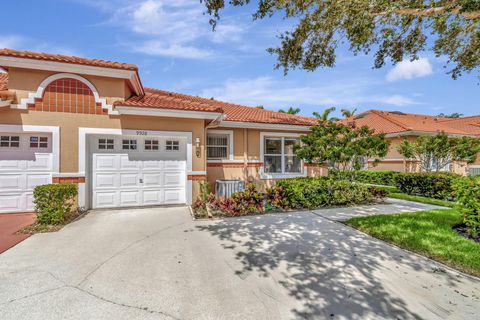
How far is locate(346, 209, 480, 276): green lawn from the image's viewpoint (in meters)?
4.15

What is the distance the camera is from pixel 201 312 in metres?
2.72

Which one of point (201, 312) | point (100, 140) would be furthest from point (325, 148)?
point (100, 140)

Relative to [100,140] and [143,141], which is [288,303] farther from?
[100,140]

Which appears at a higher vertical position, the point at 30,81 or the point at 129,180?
the point at 30,81

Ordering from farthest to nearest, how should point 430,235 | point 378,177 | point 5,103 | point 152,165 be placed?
point 378,177 → point 152,165 → point 5,103 → point 430,235

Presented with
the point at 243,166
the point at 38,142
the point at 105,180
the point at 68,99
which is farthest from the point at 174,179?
the point at 38,142

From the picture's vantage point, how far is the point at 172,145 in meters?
8.54

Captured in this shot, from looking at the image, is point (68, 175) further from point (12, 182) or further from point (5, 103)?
point (5, 103)

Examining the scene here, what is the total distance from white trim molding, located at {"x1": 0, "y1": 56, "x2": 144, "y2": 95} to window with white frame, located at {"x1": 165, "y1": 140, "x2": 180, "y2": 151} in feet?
8.59

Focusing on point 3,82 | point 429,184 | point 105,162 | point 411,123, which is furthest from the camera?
point 411,123

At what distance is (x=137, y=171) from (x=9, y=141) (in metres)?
3.89

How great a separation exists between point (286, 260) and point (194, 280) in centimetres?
173

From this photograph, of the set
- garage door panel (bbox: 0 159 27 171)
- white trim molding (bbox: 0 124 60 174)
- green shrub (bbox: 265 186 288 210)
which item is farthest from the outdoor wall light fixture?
garage door panel (bbox: 0 159 27 171)

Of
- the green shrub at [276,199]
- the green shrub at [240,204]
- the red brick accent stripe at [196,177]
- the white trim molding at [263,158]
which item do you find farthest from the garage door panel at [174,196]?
the white trim molding at [263,158]
